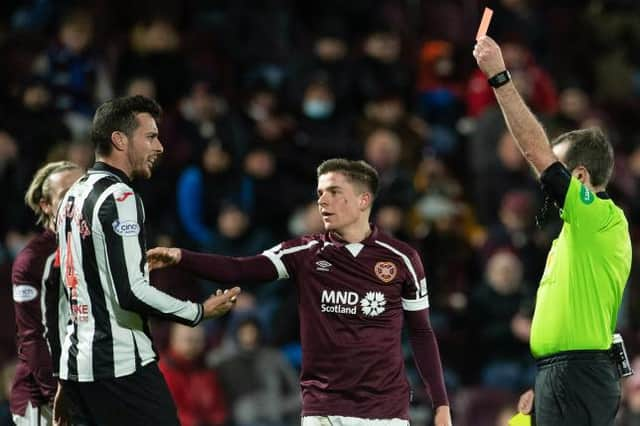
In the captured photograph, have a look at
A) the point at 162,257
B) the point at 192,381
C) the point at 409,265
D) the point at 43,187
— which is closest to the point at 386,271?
the point at 409,265

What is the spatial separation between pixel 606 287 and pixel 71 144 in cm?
598

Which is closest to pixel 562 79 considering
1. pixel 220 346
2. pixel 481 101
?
pixel 481 101

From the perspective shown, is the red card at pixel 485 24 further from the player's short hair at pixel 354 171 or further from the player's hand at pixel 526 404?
the player's hand at pixel 526 404

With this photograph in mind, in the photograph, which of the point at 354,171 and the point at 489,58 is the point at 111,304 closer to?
the point at 354,171

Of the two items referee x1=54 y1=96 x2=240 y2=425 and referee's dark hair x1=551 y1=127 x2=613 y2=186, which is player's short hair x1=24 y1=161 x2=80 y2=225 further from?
referee's dark hair x1=551 y1=127 x2=613 y2=186

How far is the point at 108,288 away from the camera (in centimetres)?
559

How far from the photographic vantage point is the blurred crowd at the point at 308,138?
33.9 feet

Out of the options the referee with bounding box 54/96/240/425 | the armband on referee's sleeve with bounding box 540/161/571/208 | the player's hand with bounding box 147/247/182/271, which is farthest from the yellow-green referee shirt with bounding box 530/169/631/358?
the player's hand with bounding box 147/247/182/271

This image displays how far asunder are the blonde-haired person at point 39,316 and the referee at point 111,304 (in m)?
0.67

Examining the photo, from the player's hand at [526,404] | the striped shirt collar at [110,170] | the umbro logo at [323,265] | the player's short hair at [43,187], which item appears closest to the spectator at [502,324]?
the player's hand at [526,404]

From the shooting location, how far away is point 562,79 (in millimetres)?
13430

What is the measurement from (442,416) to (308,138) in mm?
5555

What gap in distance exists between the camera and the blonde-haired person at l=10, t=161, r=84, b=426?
6.41m

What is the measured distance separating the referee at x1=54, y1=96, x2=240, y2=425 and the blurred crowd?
431 centimetres
